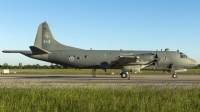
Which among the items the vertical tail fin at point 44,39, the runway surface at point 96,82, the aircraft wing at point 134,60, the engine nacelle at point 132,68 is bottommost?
the runway surface at point 96,82

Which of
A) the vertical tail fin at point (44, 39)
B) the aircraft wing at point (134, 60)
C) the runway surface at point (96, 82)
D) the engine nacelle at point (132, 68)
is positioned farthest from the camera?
the vertical tail fin at point (44, 39)

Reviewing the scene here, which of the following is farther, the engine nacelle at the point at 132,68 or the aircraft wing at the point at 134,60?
the engine nacelle at the point at 132,68

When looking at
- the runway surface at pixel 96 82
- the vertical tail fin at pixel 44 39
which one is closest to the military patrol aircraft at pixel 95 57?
the vertical tail fin at pixel 44 39

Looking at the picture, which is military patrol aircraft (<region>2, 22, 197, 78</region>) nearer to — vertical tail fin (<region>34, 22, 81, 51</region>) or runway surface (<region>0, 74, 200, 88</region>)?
vertical tail fin (<region>34, 22, 81, 51</region>)

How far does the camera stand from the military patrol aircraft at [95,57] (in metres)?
30.0

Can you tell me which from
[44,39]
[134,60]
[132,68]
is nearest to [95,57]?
[132,68]

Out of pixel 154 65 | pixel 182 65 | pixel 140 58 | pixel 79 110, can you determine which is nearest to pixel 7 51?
pixel 140 58

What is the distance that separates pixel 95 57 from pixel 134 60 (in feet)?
16.9

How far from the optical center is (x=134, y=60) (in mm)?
29250

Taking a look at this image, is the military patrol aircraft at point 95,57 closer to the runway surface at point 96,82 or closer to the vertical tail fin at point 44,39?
the vertical tail fin at point 44,39

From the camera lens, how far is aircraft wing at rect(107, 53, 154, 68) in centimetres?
2870

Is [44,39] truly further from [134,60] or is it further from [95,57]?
[134,60]

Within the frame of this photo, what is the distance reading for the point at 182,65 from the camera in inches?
1283

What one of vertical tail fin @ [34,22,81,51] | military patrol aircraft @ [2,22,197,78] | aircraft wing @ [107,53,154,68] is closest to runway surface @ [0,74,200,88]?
aircraft wing @ [107,53,154,68]
